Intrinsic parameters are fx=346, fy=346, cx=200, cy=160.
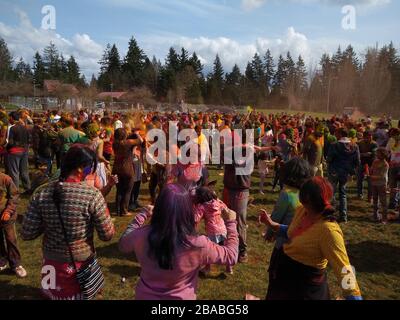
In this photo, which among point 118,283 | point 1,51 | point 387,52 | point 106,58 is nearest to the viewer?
point 118,283

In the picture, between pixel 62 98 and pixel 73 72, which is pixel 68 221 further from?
pixel 73 72

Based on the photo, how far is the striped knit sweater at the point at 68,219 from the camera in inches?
115

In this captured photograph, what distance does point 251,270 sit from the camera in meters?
5.80

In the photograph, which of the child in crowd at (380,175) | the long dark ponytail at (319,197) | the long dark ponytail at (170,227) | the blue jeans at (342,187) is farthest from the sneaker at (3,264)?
the child in crowd at (380,175)

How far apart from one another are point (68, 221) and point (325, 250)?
2097 mm

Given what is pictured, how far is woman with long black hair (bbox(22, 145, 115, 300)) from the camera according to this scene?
2912mm

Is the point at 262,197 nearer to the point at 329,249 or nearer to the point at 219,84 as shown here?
the point at 329,249

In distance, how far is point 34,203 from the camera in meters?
2.94

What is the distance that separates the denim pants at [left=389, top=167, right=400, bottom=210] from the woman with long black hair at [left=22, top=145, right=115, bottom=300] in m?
7.95

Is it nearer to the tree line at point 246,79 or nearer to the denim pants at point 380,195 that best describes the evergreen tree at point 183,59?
the tree line at point 246,79

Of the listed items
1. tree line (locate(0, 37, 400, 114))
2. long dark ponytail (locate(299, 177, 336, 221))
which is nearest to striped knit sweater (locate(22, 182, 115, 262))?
long dark ponytail (locate(299, 177, 336, 221))
